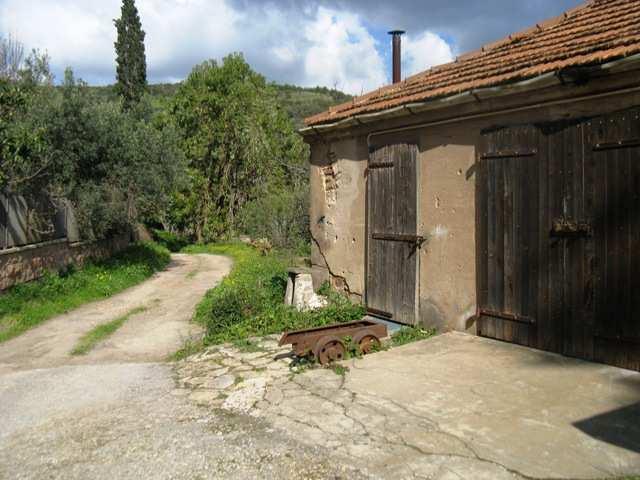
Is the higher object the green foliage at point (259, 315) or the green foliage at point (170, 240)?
the green foliage at point (170, 240)

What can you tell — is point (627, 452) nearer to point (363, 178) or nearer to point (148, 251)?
point (363, 178)

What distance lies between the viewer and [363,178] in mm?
8086

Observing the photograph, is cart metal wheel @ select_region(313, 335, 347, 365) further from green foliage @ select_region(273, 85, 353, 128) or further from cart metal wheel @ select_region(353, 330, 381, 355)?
green foliage @ select_region(273, 85, 353, 128)

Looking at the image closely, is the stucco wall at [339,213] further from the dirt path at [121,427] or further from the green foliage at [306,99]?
the green foliage at [306,99]

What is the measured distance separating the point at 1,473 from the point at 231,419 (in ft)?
5.26

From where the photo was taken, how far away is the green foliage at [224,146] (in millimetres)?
26938

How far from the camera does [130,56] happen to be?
27594 mm

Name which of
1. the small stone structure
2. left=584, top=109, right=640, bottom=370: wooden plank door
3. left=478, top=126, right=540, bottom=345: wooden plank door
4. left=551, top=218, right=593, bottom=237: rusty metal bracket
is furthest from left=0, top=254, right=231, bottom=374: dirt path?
left=584, top=109, right=640, bottom=370: wooden plank door

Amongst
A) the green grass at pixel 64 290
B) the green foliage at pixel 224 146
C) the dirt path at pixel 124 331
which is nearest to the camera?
the dirt path at pixel 124 331

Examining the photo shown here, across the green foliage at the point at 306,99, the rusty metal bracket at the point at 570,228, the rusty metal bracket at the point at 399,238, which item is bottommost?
the rusty metal bracket at the point at 399,238

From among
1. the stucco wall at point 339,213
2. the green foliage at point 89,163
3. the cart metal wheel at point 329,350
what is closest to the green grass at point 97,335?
the stucco wall at point 339,213

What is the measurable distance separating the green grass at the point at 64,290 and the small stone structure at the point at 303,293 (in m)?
4.37

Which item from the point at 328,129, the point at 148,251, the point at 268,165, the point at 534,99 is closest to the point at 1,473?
the point at 534,99

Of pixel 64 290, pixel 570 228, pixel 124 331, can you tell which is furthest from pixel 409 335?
pixel 64 290
